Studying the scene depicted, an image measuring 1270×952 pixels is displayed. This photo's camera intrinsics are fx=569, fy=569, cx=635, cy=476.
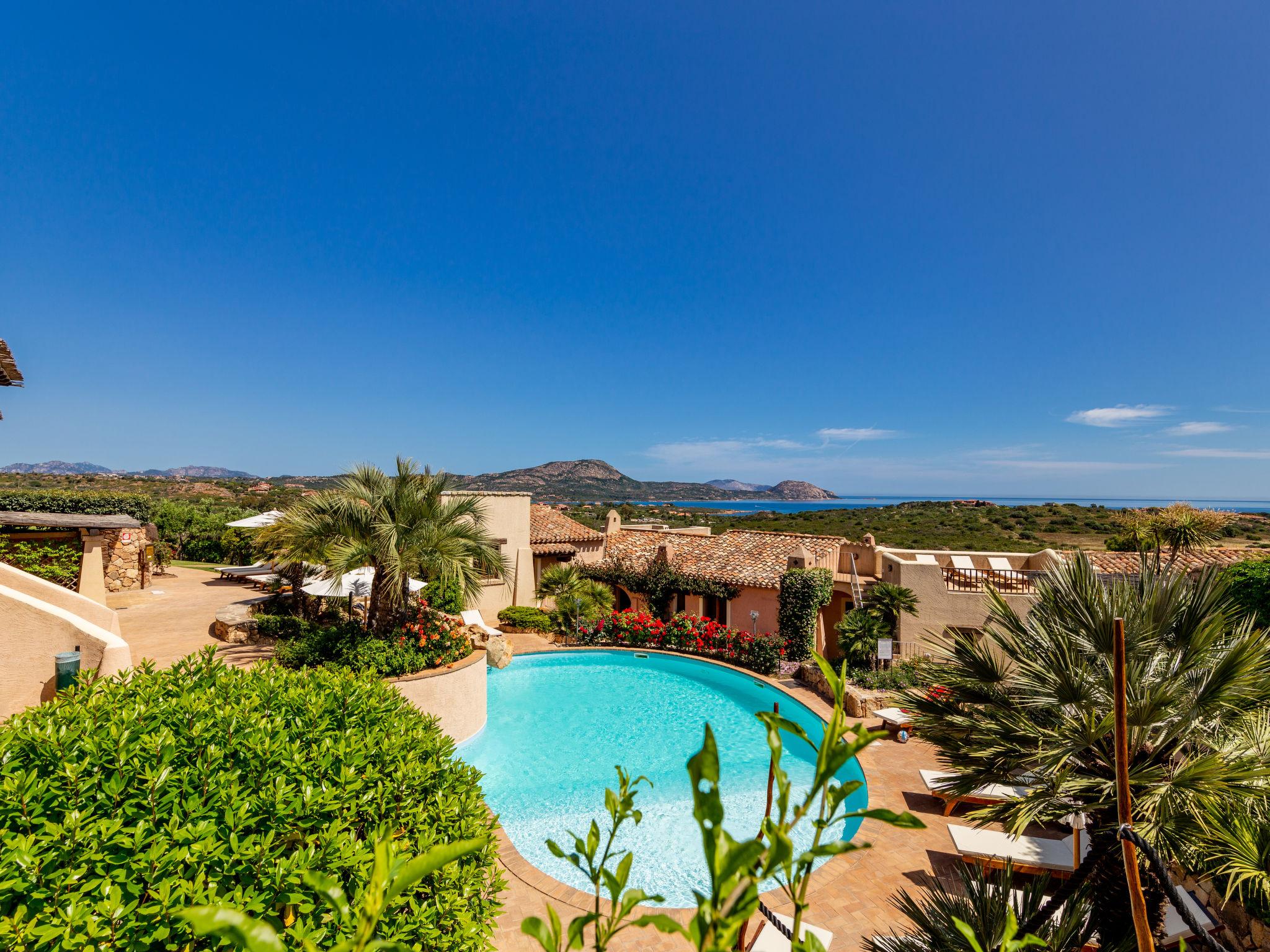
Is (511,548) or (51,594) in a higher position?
(51,594)

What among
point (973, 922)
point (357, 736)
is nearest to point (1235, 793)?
point (973, 922)

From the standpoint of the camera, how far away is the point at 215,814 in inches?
143

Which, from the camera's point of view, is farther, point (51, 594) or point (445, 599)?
point (445, 599)

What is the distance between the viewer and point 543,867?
29.0ft

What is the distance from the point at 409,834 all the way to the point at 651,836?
6.52 metres

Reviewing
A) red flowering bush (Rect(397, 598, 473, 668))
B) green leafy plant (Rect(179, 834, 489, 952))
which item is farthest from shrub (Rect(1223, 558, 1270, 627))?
green leafy plant (Rect(179, 834, 489, 952))

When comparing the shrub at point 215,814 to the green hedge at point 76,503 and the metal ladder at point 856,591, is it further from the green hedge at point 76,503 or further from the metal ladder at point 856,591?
the green hedge at point 76,503

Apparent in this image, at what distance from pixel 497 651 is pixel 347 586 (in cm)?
480

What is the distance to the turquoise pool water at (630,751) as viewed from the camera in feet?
31.3

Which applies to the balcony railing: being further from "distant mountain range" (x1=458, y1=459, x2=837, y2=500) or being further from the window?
"distant mountain range" (x1=458, y1=459, x2=837, y2=500)

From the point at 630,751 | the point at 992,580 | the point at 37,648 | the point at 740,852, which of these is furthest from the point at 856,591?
the point at 740,852

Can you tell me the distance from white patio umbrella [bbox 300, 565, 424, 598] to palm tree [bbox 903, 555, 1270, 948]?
37.2ft

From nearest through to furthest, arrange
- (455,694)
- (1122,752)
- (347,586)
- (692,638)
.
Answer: (1122,752) < (455,694) < (347,586) < (692,638)

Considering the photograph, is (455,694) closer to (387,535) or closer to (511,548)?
(387,535)
